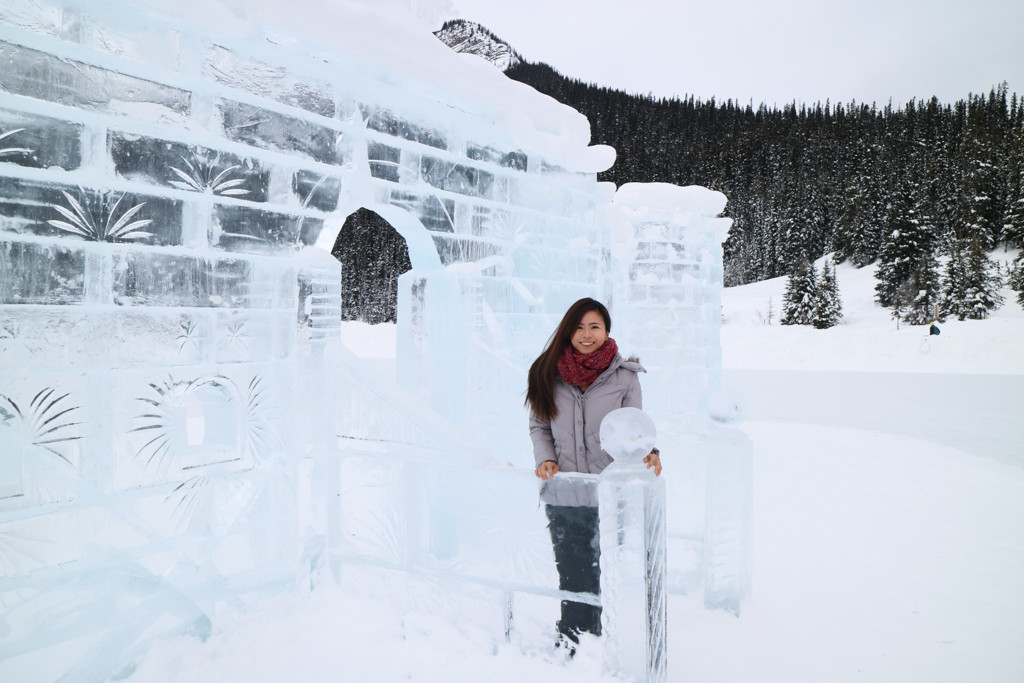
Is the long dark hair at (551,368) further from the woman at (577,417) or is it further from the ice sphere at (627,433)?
the ice sphere at (627,433)

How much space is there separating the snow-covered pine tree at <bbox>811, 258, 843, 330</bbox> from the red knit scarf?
90.4 ft

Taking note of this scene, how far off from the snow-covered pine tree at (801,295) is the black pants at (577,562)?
2829 centimetres

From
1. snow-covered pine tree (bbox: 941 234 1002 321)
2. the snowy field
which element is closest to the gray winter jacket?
the snowy field

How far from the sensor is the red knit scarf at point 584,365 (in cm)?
271

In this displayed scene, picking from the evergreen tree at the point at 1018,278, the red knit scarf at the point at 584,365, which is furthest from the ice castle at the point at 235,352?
the evergreen tree at the point at 1018,278

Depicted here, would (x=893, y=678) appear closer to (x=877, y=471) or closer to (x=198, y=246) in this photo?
(x=198, y=246)

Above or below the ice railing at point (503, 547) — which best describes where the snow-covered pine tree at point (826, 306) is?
above

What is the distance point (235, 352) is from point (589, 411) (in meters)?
1.69

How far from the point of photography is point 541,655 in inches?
106

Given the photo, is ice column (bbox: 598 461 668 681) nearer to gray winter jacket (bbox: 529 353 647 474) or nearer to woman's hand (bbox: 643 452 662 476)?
woman's hand (bbox: 643 452 662 476)

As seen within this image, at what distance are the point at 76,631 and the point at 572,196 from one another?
4304mm

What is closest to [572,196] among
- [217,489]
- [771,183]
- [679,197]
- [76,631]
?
[679,197]

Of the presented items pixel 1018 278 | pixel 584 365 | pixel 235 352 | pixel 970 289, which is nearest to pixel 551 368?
pixel 584 365

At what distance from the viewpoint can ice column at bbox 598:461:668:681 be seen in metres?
2.38
